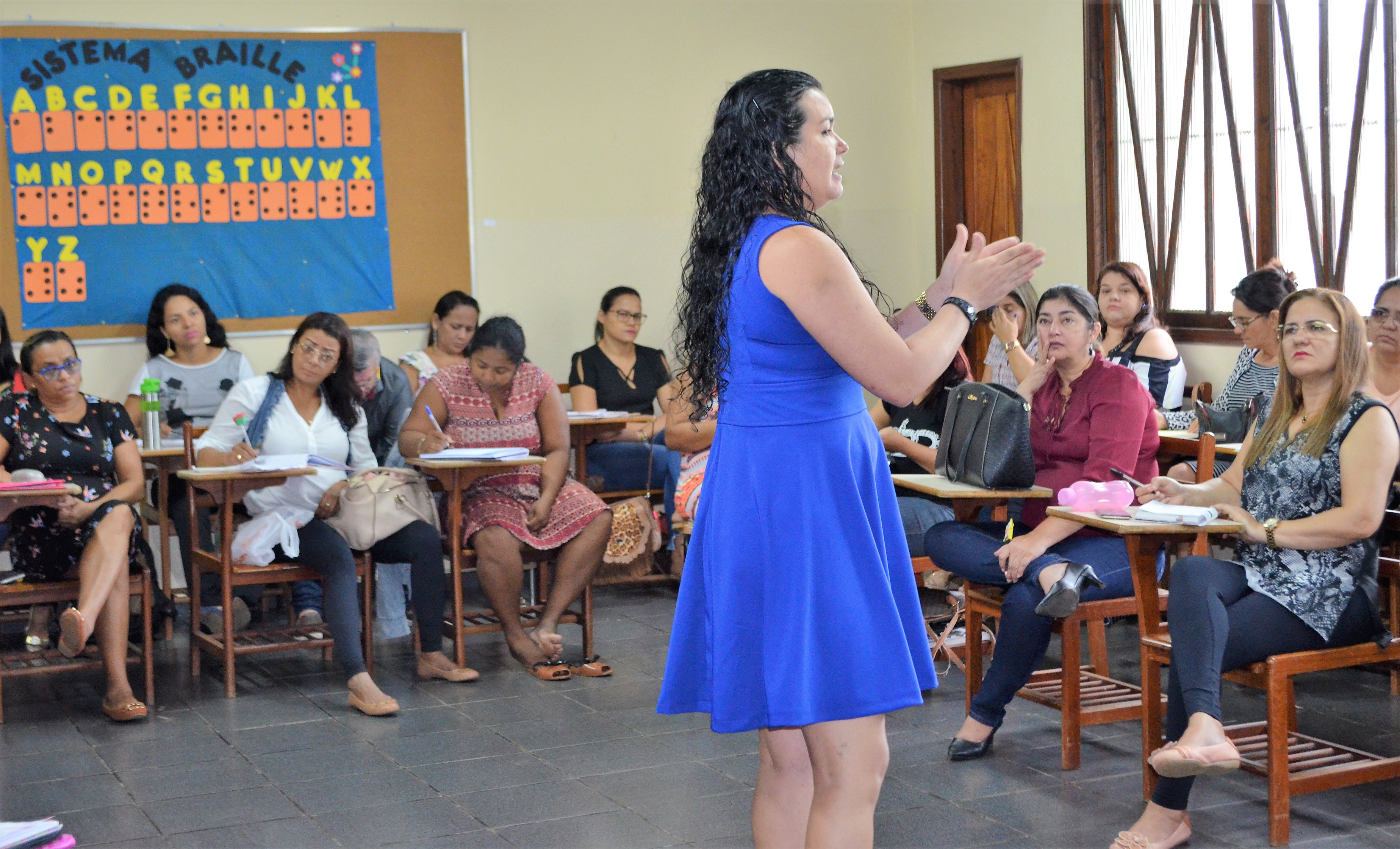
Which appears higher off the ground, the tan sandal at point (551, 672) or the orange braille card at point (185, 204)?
the orange braille card at point (185, 204)

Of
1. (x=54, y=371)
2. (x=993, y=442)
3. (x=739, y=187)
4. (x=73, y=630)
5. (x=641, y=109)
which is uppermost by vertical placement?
(x=641, y=109)

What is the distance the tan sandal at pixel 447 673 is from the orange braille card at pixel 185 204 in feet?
9.04

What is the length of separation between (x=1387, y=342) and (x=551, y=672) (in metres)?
2.90

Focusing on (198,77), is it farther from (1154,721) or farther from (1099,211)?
(1154,721)

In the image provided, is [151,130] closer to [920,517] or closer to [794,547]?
[920,517]

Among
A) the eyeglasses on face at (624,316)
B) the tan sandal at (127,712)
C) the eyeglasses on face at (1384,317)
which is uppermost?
the eyeglasses on face at (624,316)

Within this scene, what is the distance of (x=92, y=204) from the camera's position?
6.01m

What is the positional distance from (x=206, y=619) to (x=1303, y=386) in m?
3.85

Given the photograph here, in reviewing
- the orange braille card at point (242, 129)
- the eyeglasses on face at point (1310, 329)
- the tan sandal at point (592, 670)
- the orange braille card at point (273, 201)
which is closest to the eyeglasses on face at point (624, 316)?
the orange braille card at point (273, 201)

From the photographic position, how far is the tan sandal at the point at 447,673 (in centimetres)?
443

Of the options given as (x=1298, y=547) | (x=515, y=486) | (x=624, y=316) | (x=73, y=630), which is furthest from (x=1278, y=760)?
(x=624, y=316)

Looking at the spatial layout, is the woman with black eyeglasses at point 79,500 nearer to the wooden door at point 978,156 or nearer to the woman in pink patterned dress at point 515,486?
the woman in pink patterned dress at point 515,486

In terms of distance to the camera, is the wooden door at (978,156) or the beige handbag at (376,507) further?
the wooden door at (978,156)

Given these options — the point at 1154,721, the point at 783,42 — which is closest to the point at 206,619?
the point at 1154,721
